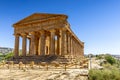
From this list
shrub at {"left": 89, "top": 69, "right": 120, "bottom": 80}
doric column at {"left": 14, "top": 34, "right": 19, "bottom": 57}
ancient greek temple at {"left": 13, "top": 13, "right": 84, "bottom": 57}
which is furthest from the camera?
doric column at {"left": 14, "top": 34, "right": 19, "bottom": 57}

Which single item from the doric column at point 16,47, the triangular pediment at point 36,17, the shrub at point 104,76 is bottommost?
the shrub at point 104,76

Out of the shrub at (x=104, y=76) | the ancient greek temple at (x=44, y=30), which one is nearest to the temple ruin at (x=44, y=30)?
the ancient greek temple at (x=44, y=30)

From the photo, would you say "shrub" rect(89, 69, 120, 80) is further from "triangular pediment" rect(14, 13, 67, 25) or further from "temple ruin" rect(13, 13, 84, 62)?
"triangular pediment" rect(14, 13, 67, 25)

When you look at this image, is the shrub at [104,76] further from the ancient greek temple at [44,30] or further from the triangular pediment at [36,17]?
the triangular pediment at [36,17]

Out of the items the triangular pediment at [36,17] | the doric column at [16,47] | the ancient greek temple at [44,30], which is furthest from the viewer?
the doric column at [16,47]

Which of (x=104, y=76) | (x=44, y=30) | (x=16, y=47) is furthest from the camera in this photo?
(x=16, y=47)

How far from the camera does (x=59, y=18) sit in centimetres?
3512

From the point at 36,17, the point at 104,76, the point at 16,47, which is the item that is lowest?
the point at 104,76

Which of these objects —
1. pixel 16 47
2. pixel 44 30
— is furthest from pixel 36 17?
pixel 16 47

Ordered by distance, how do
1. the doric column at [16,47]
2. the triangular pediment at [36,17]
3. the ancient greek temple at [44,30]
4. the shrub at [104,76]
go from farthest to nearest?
the doric column at [16,47]
the triangular pediment at [36,17]
the ancient greek temple at [44,30]
the shrub at [104,76]

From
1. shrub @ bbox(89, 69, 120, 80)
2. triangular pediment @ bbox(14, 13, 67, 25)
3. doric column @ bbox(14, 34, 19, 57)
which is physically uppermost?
triangular pediment @ bbox(14, 13, 67, 25)

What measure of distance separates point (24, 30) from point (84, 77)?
30.2 meters

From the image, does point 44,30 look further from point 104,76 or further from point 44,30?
point 104,76

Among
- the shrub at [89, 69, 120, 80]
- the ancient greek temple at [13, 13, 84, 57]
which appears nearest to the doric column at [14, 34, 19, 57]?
the ancient greek temple at [13, 13, 84, 57]
